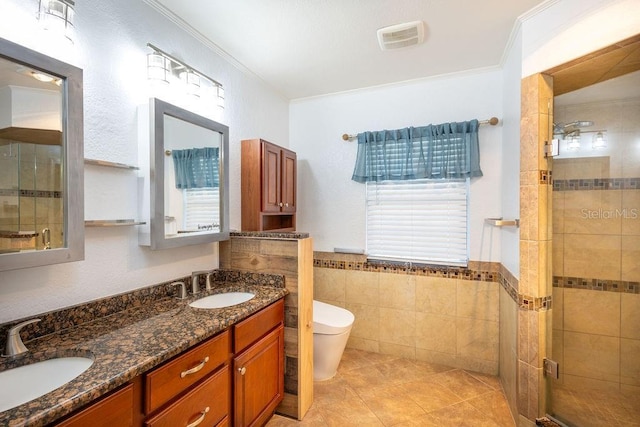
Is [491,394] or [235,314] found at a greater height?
[235,314]

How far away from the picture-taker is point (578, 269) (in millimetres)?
1888

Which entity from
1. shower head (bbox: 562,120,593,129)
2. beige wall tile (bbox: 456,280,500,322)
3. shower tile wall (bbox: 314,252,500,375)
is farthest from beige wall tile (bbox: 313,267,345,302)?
shower head (bbox: 562,120,593,129)

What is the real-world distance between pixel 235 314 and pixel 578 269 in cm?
209

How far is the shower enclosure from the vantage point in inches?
65.6

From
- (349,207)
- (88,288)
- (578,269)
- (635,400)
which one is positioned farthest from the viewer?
(349,207)

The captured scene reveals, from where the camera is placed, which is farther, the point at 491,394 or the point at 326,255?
the point at 326,255

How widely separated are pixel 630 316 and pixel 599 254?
37 centimetres

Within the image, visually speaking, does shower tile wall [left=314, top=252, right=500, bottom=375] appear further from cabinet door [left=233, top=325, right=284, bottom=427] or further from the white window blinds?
cabinet door [left=233, top=325, right=284, bottom=427]

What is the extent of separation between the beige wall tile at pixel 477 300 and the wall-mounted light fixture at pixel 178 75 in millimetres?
2379

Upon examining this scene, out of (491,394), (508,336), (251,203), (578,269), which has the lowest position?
(491,394)

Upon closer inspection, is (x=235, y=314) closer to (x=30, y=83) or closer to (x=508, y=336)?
(x=30, y=83)

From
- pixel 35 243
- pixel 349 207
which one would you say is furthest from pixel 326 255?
pixel 35 243

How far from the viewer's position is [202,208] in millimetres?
1924

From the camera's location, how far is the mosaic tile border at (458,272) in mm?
1784
